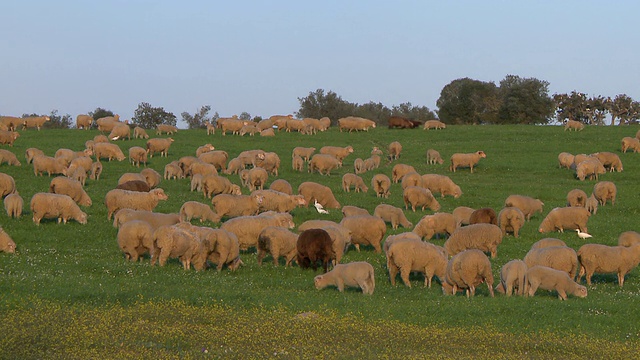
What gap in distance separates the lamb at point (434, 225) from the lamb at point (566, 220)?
4.71 m

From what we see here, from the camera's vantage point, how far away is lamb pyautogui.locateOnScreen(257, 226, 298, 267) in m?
21.8

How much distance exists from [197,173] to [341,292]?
80.3 ft

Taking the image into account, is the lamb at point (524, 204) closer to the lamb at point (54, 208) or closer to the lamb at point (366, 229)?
the lamb at point (366, 229)

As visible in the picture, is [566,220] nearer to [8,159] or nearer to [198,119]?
[8,159]

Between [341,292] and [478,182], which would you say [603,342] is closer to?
[341,292]

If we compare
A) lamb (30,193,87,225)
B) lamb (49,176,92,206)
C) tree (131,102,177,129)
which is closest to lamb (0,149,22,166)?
lamb (49,176,92,206)

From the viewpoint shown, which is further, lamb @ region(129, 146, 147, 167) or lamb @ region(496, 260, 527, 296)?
lamb @ region(129, 146, 147, 167)

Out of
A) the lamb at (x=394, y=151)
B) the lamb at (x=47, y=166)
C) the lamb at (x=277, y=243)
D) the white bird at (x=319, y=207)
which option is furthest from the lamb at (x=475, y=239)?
the lamb at (x=394, y=151)

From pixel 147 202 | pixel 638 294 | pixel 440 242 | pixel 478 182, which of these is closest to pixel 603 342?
pixel 638 294

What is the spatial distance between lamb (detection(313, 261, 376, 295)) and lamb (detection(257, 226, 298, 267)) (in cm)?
351

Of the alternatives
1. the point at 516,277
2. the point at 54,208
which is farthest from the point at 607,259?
the point at 54,208

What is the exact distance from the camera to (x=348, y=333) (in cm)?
1348

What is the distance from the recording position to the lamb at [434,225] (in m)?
26.8

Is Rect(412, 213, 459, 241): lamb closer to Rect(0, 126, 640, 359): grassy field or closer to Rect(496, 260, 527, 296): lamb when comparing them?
Rect(0, 126, 640, 359): grassy field
